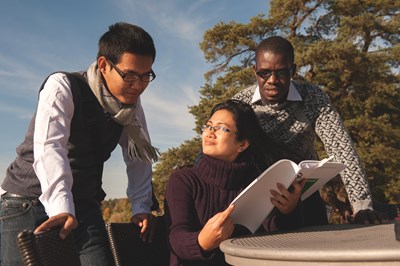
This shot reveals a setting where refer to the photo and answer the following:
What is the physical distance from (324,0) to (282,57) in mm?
12880

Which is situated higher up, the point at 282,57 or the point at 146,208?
the point at 282,57

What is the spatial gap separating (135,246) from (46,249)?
0.54m

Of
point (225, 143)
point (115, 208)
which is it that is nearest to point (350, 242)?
point (225, 143)

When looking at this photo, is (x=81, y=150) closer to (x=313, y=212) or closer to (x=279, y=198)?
(x=279, y=198)

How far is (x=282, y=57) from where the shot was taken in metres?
2.72

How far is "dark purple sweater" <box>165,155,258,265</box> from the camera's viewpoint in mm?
1913

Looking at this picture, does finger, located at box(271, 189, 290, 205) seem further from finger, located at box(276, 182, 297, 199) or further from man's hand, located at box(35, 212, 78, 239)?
man's hand, located at box(35, 212, 78, 239)

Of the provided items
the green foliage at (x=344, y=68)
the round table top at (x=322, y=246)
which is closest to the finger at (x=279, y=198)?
the round table top at (x=322, y=246)

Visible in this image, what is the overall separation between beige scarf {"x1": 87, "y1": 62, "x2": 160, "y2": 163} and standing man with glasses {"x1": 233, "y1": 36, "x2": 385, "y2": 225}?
2.28 ft

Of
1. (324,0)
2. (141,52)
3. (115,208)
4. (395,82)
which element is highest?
(324,0)

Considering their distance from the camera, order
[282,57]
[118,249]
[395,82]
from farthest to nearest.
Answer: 1. [395,82]
2. [282,57]
3. [118,249]

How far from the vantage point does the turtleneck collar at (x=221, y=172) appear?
2.16 meters

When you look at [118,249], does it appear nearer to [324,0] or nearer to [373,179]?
[373,179]

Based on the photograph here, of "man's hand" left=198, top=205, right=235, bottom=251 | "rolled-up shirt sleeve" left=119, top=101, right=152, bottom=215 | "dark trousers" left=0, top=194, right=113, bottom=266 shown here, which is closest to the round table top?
"man's hand" left=198, top=205, right=235, bottom=251
